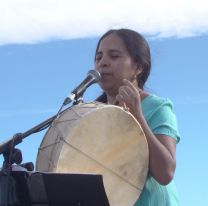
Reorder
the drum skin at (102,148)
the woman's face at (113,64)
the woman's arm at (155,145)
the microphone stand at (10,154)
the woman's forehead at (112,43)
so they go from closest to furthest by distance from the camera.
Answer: the microphone stand at (10,154), the drum skin at (102,148), the woman's arm at (155,145), the woman's face at (113,64), the woman's forehead at (112,43)

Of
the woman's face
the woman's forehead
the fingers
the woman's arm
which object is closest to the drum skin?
the woman's arm

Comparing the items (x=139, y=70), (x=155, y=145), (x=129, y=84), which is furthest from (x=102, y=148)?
(x=139, y=70)

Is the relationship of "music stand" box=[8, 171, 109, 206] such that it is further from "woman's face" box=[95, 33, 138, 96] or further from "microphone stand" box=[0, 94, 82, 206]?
"woman's face" box=[95, 33, 138, 96]

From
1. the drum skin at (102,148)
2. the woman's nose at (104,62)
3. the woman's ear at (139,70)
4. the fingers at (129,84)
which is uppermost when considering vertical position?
the woman's nose at (104,62)

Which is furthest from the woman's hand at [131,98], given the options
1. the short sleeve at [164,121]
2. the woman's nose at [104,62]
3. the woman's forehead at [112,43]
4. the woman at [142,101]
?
the woman's forehead at [112,43]

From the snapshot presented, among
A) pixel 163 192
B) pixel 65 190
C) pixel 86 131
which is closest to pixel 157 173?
pixel 163 192

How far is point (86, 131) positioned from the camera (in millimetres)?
4270

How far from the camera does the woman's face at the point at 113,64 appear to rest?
466 centimetres

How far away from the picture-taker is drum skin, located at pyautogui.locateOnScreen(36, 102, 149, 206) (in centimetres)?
418

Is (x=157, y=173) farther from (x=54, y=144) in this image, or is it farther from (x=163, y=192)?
(x=54, y=144)

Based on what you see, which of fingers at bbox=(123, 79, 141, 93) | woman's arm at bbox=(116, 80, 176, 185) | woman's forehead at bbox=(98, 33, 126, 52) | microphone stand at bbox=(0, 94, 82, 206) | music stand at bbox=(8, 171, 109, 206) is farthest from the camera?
woman's forehead at bbox=(98, 33, 126, 52)

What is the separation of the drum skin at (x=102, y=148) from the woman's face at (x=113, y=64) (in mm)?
303

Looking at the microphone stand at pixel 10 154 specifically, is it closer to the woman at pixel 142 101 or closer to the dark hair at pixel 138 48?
the woman at pixel 142 101

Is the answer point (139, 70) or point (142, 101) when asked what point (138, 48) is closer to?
point (139, 70)
